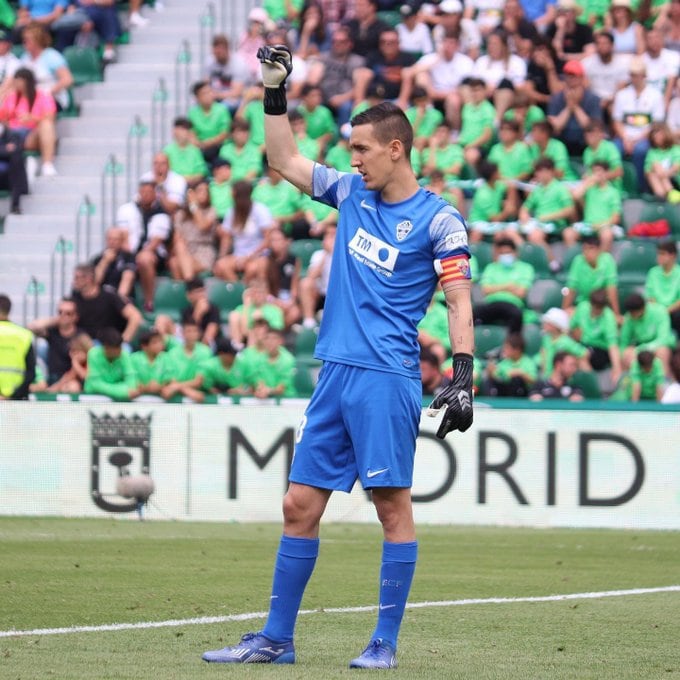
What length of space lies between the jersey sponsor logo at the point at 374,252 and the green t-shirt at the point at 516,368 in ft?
29.7

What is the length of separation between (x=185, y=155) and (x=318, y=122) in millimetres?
1678

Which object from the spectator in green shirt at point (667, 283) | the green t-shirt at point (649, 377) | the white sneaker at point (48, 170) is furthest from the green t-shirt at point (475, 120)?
the white sneaker at point (48, 170)

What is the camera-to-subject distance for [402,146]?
637 cm

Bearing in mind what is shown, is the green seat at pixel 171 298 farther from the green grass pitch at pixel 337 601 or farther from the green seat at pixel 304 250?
the green grass pitch at pixel 337 601

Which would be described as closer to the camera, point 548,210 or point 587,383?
point 587,383

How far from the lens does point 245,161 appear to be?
1941 cm

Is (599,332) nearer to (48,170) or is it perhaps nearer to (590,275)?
(590,275)

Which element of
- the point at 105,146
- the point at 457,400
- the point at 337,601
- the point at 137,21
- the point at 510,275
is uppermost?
the point at 137,21

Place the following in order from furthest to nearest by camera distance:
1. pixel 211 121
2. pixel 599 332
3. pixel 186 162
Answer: pixel 211 121, pixel 186 162, pixel 599 332

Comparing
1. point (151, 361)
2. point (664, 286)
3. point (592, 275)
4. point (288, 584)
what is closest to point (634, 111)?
point (592, 275)

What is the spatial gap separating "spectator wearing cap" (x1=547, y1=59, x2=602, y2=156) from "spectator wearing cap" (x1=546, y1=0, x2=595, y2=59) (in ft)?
2.60

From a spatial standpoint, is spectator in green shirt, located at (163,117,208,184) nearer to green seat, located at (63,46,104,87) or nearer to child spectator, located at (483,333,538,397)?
green seat, located at (63,46,104,87)

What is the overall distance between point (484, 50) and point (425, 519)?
25.9ft

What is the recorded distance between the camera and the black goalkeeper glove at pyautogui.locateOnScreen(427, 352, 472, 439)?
611 cm
